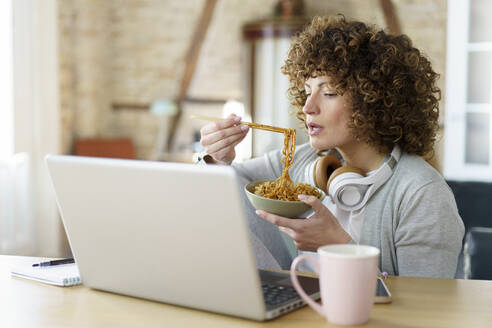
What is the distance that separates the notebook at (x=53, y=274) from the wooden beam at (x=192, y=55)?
182 inches

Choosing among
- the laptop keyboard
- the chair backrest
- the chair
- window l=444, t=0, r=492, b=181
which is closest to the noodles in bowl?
the laptop keyboard

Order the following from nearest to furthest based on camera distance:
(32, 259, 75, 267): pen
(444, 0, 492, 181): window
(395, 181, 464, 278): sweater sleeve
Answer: (32, 259, 75, 267): pen
(395, 181, 464, 278): sweater sleeve
(444, 0, 492, 181): window

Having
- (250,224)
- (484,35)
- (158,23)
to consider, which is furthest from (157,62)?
(250,224)

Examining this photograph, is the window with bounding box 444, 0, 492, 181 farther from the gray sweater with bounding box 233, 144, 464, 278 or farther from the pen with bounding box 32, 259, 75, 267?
the pen with bounding box 32, 259, 75, 267

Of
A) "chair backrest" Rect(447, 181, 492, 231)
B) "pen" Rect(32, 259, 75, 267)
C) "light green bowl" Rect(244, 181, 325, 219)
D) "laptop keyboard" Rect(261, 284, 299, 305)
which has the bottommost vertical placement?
"chair backrest" Rect(447, 181, 492, 231)

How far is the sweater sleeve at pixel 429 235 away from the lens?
157cm

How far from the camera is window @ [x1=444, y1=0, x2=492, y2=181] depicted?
4535 mm

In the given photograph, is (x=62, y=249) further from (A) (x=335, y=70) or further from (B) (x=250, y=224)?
(A) (x=335, y=70)

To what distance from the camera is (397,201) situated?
165 cm

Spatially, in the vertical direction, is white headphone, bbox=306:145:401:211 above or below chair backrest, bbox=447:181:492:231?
above

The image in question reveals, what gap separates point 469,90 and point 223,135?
3.31 metres

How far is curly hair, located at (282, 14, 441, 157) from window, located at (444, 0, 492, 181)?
2953mm

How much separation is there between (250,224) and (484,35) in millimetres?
3321

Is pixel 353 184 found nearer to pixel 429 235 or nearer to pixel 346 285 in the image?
pixel 429 235
